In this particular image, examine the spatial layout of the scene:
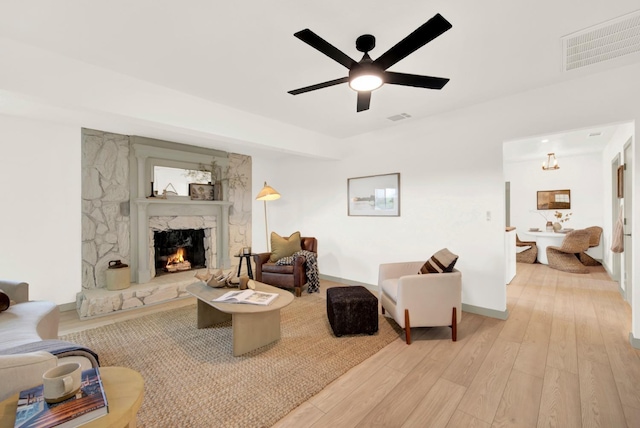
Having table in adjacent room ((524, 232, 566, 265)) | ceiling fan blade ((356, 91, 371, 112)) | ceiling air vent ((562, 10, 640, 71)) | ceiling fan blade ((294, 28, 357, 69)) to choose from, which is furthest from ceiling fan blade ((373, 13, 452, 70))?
table in adjacent room ((524, 232, 566, 265))

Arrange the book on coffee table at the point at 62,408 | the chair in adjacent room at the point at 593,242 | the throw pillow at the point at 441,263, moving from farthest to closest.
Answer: the chair in adjacent room at the point at 593,242 → the throw pillow at the point at 441,263 → the book on coffee table at the point at 62,408

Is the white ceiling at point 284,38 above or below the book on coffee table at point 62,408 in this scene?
above

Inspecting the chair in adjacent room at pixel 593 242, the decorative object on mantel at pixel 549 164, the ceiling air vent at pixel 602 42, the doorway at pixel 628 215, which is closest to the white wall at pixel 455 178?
the ceiling air vent at pixel 602 42

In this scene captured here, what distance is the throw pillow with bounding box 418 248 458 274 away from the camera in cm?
275

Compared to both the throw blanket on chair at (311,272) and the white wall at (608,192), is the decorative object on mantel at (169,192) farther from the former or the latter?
the white wall at (608,192)

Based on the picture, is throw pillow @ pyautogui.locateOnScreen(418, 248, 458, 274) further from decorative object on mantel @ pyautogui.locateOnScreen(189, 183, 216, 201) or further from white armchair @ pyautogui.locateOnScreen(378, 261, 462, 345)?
decorative object on mantel @ pyautogui.locateOnScreen(189, 183, 216, 201)

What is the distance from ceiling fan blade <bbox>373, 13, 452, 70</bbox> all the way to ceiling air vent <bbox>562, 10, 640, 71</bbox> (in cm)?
133

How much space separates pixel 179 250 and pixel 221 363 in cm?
322

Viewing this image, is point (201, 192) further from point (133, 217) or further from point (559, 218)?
point (559, 218)

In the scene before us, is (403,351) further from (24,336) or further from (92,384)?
(24,336)

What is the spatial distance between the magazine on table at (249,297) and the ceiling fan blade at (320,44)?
2.00 m

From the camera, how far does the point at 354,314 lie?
9.18ft

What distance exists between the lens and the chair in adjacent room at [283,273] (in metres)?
4.11

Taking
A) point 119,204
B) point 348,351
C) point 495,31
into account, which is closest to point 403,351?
point 348,351
